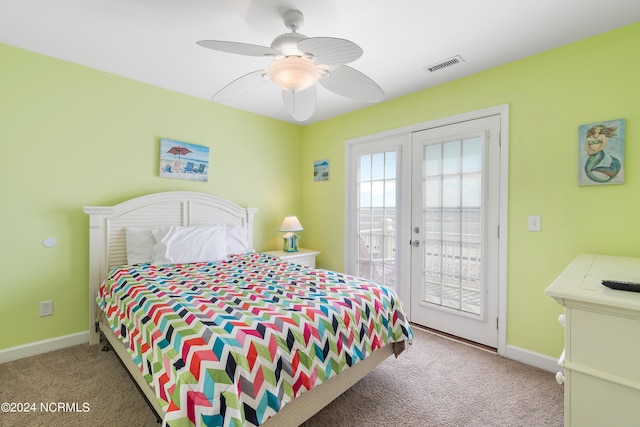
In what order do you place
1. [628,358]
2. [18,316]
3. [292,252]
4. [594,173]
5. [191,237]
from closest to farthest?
1. [628,358]
2. [594,173]
3. [18,316]
4. [191,237]
5. [292,252]

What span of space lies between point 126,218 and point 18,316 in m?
1.05

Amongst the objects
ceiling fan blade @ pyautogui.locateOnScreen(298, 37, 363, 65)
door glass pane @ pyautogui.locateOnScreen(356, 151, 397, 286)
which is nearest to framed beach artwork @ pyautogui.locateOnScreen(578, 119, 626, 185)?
door glass pane @ pyautogui.locateOnScreen(356, 151, 397, 286)

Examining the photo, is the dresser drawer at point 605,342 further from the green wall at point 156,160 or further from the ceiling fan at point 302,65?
the ceiling fan at point 302,65

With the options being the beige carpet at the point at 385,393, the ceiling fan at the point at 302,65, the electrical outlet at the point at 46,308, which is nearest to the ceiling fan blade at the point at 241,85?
the ceiling fan at the point at 302,65

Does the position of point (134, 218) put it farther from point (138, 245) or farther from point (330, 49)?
point (330, 49)

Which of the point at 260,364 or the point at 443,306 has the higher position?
the point at 260,364

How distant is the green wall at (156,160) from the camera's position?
6.60 ft

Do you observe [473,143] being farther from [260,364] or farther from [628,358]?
[260,364]

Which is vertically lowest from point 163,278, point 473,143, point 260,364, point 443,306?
point 443,306

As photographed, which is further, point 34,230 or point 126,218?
point 126,218

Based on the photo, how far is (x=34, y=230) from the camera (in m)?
2.39

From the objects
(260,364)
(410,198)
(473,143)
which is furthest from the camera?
(410,198)

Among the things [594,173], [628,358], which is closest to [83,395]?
[628,358]

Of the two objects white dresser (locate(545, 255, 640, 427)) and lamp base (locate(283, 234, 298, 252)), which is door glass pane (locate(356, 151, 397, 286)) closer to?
lamp base (locate(283, 234, 298, 252))
